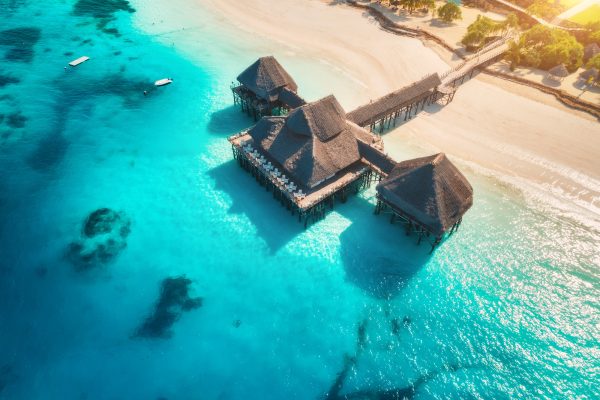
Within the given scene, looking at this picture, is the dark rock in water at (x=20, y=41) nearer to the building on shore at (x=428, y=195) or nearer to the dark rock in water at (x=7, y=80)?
the dark rock in water at (x=7, y=80)

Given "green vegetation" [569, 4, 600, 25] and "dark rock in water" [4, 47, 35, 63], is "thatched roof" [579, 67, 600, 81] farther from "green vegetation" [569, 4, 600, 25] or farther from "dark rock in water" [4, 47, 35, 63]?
"dark rock in water" [4, 47, 35, 63]

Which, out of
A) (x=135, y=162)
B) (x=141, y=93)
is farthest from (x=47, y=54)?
(x=135, y=162)

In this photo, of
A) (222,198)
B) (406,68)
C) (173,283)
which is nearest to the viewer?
(173,283)

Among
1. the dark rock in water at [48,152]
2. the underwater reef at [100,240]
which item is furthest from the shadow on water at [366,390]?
the dark rock in water at [48,152]

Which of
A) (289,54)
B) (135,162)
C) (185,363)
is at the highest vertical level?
(289,54)

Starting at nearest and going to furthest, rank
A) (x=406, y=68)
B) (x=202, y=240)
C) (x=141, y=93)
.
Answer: (x=202, y=240) → (x=141, y=93) → (x=406, y=68)

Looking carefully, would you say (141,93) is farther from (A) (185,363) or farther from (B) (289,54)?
(A) (185,363)

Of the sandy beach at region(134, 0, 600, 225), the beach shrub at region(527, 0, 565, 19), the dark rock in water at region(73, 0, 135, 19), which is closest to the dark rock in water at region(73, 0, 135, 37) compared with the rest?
the dark rock in water at region(73, 0, 135, 19)
